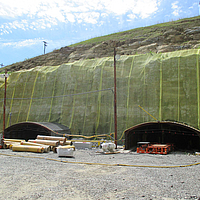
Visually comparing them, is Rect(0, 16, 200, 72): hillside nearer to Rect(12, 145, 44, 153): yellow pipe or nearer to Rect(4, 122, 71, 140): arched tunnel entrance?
Answer: Rect(4, 122, 71, 140): arched tunnel entrance

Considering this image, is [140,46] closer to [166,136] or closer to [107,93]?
[107,93]

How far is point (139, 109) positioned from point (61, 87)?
10.8 meters

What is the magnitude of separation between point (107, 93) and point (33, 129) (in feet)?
31.4

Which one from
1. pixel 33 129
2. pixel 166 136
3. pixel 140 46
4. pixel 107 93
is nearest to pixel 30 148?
pixel 33 129

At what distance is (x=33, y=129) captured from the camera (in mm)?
24219

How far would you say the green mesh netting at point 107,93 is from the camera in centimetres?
2012

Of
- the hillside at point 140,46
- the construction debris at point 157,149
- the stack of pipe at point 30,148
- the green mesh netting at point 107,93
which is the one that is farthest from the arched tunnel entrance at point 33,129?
the hillside at point 140,46

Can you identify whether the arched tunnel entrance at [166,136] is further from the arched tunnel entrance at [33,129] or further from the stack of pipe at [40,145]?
the arched tunnel entrance at [33,129]

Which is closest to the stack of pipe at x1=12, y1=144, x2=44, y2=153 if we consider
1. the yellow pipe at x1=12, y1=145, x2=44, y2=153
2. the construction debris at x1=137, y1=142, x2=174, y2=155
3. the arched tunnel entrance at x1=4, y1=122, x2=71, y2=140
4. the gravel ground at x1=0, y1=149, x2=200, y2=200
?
the yellow pipe at x1=12, y1=145, x2=44, y2=153

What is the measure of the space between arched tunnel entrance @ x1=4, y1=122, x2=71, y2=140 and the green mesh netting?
179cm

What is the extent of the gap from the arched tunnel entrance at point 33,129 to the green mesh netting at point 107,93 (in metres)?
1.79

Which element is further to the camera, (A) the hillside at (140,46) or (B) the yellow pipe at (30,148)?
(A) the hillside at (140,46)

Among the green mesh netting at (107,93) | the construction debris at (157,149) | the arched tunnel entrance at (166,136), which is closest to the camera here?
the construction debris at (157,149)

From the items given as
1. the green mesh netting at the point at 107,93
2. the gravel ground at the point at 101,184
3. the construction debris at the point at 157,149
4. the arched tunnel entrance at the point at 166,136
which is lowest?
the gravel ground at the point at 101,184
